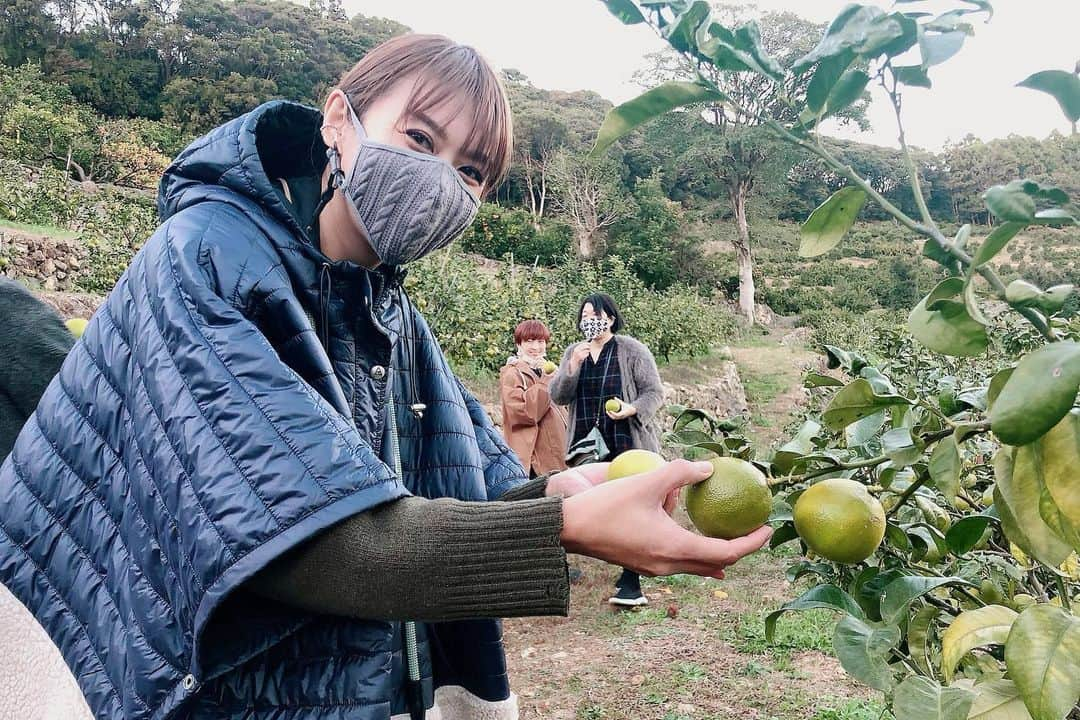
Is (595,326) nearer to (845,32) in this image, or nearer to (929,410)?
(929,410)

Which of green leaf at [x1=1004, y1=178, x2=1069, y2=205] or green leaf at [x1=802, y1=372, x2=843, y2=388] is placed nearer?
green leaf at [x1=1004, y1=178, x2=1069, y2=205]

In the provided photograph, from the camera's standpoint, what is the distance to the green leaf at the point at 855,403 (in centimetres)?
81

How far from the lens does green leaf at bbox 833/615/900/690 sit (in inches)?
30.3

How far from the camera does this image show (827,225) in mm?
821

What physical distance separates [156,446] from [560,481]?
20.4 inches

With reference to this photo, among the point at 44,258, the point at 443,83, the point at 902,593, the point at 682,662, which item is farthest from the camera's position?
the point at 44,258

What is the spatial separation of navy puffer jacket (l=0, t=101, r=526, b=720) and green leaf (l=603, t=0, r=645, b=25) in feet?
1.43

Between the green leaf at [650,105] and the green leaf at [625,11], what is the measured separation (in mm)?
57

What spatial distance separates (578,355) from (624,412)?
446mm

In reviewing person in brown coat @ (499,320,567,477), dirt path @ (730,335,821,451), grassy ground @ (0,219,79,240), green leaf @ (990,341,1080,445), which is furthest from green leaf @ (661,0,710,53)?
grassy ground @ (0,219,79,240)

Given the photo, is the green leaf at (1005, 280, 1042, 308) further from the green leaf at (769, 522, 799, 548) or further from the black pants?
the black pants

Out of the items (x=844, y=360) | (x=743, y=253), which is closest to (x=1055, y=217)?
(x=844, y=360)

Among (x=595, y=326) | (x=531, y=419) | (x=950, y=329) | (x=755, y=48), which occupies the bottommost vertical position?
(x=531, y=419)

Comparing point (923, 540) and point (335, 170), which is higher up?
point (335, 170)
